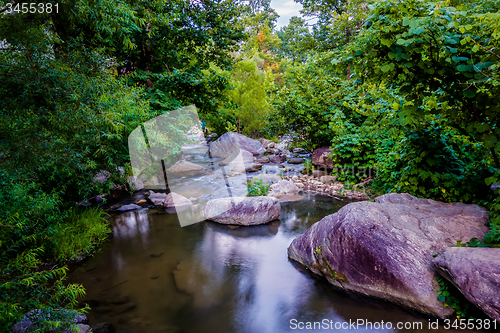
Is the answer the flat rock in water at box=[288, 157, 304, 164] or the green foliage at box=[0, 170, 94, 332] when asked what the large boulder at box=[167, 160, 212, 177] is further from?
the green foliage at box=[0, 170, 94, 332]

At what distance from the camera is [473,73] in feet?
9.55

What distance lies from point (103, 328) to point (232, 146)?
39.2 feet

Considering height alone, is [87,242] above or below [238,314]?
above

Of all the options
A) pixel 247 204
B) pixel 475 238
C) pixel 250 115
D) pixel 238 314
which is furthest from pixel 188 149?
pixel 475 238

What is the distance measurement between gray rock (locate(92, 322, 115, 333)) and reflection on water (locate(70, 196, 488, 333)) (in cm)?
7

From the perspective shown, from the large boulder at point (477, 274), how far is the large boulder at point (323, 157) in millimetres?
6848

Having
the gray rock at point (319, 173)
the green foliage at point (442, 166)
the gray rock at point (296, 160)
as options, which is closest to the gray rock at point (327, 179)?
the gray rock at point (319, 173)

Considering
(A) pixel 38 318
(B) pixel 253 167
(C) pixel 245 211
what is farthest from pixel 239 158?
(A) pixel 38 318

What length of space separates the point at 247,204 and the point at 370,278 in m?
3.46

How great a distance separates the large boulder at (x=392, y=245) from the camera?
10.9 ft

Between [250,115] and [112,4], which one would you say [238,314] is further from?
[250,115]

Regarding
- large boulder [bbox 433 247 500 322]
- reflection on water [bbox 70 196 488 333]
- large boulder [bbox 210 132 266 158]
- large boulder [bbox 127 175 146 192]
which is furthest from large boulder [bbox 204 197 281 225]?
large boulder [bbox 210 132 266 158]

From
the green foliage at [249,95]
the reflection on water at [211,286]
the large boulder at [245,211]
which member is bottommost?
the reflection on water at [211,286]

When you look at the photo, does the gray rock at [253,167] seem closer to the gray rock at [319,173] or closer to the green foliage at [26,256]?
the gray rock at [319,173]
